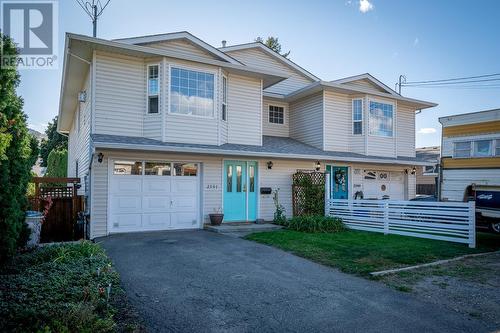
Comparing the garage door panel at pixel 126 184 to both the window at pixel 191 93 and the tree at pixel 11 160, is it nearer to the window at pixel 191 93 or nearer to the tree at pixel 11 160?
the window at pixel 191 93

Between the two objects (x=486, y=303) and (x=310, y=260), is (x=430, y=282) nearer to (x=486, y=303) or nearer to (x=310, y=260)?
(x=486, y=303)

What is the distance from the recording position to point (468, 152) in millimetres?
11250

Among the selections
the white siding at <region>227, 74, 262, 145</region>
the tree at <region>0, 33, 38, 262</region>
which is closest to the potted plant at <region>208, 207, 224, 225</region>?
the white siding at <region>227, 74, 262, 145</region>

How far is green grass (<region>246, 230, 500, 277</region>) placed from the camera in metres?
6.92

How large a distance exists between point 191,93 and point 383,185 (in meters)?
10.3

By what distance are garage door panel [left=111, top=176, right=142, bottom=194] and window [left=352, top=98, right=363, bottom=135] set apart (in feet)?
31.9

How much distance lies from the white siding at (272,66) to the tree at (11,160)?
428 inches

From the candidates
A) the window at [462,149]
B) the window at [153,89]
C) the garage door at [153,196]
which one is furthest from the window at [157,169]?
the window at [462,149]

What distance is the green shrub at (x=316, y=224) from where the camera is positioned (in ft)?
37.2

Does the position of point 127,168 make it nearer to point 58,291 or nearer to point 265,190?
point 265,190

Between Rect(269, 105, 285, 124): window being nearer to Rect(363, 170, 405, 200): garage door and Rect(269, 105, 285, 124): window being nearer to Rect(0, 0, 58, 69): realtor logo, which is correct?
Rect(363, 170, 405, 200): garage door

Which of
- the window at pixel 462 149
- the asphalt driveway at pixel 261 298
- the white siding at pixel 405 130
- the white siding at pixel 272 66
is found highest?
the white siding at pixel 272 66

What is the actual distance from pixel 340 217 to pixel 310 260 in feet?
18.7

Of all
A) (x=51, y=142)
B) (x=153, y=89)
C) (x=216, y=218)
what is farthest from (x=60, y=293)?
(x=51, y=142)
